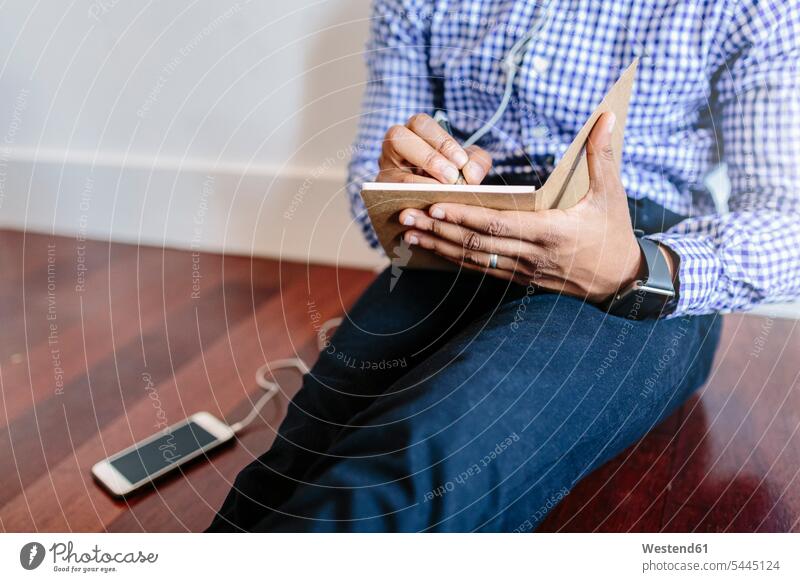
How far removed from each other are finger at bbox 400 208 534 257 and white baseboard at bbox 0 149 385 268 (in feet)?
1.17

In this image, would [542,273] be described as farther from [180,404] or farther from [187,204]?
[187,204]

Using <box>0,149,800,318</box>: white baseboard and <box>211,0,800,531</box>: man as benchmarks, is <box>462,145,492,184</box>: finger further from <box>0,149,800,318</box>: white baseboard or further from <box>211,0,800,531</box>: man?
<box>0,149,800,318</box>: white baseboard

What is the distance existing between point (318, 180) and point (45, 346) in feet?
1.25

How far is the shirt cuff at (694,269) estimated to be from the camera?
476 millimetres

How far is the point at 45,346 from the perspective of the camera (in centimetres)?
59

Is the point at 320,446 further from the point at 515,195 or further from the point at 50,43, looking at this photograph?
the point at 50,43

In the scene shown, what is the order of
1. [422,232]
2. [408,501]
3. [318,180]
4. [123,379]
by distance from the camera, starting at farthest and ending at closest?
1. [318,180]
2. [123,379]
3. [422,232]
4. [408,501]

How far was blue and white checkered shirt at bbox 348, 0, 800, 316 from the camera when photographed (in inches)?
18.9

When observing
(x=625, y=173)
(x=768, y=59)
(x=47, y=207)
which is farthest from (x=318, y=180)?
(x=768, y=59)

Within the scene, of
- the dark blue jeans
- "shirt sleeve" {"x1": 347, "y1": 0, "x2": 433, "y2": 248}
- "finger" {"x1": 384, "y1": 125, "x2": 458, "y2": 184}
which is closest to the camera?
the dark blue jeans

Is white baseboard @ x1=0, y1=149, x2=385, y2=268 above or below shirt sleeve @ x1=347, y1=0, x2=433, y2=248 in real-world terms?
below

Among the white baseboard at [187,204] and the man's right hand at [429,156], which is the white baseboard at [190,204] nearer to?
the white baseboard at [187,204]
